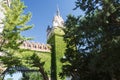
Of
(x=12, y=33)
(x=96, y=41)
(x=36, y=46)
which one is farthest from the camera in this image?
(x=36, y=46)

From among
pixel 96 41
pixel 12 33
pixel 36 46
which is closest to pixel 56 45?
pixel 36 46

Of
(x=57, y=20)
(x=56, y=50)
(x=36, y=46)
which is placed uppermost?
(x=57, y=20)

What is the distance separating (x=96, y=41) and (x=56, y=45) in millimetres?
10970

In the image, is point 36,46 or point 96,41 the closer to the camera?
point 96,41

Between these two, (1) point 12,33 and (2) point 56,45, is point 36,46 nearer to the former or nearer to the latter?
(2) point 56,45

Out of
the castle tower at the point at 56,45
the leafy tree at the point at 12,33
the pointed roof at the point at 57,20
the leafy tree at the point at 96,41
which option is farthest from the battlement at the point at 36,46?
the leafy tree at the point at 96,41

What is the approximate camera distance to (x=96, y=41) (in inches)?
514

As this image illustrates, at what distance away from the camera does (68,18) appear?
14.9 m

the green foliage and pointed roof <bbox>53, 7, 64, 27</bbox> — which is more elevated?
pointed roof <bbox>53, 7, 64, 27</bbox>

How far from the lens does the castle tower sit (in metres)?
22.8

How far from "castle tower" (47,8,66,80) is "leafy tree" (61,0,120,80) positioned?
25.3 ft

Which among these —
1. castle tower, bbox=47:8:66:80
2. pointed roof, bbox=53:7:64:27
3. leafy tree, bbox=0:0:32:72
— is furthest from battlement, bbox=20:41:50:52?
leafy tree, bbox=0:0:32:72

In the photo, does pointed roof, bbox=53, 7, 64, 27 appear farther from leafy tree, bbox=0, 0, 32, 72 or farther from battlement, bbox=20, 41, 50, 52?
leafy tree, bbox=0, 0, 32, 72

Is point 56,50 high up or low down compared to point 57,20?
down
